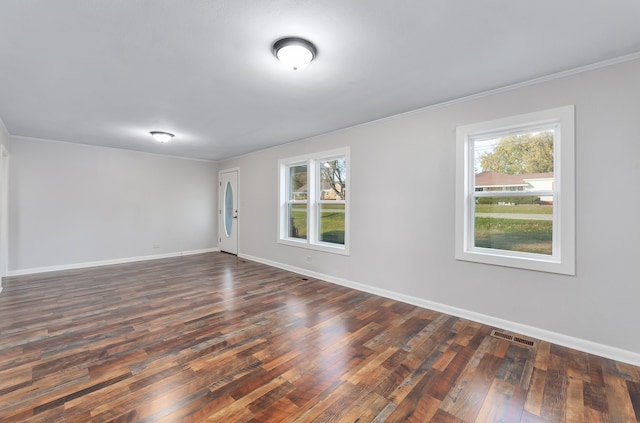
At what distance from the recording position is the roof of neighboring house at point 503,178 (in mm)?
2827

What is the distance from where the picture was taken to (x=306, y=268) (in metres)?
5.09

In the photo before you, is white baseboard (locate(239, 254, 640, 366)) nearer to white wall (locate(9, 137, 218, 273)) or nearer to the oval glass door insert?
the oval glass door insert

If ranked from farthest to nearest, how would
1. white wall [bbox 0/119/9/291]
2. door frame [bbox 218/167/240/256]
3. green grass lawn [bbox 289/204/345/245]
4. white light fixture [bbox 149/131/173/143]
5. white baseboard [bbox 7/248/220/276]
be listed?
door frame [bbox 218/167/240/256]
white baseboard [bbox 7/248/220/276]
green grass lawn [bbox 289/204/345/245]
white light fixture [bbox 149/131/173/143]
white wall [bbox 0/119/9/291]

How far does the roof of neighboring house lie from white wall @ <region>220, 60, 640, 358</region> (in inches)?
11.2

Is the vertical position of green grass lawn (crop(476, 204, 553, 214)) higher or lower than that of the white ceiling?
lower

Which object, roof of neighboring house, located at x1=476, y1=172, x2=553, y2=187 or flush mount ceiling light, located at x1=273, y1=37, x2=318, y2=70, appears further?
roof of neighboring house, located at x1=476, y1=172, x2=553, y2=187

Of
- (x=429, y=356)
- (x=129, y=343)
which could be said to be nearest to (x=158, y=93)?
(x=129, y=343)

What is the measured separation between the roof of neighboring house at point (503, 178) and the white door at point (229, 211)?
211 inches

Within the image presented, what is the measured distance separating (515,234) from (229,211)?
241 inches

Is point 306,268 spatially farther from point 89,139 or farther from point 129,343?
point 89,139

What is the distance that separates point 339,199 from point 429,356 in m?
2.81

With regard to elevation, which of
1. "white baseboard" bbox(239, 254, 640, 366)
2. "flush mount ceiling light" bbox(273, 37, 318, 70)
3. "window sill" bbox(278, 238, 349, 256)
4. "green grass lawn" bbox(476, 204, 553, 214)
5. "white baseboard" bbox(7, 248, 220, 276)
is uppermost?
"flush mount ceiling light" bbox(273, 37, 318, 70)

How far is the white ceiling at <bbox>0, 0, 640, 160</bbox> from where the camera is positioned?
69.8 inches

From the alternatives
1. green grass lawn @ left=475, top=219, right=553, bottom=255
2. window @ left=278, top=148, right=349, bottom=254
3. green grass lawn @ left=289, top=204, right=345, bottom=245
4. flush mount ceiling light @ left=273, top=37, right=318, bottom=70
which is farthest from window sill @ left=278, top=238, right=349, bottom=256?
flush mount ceiling light @ left=273, top=37, right=318, bottom=70
